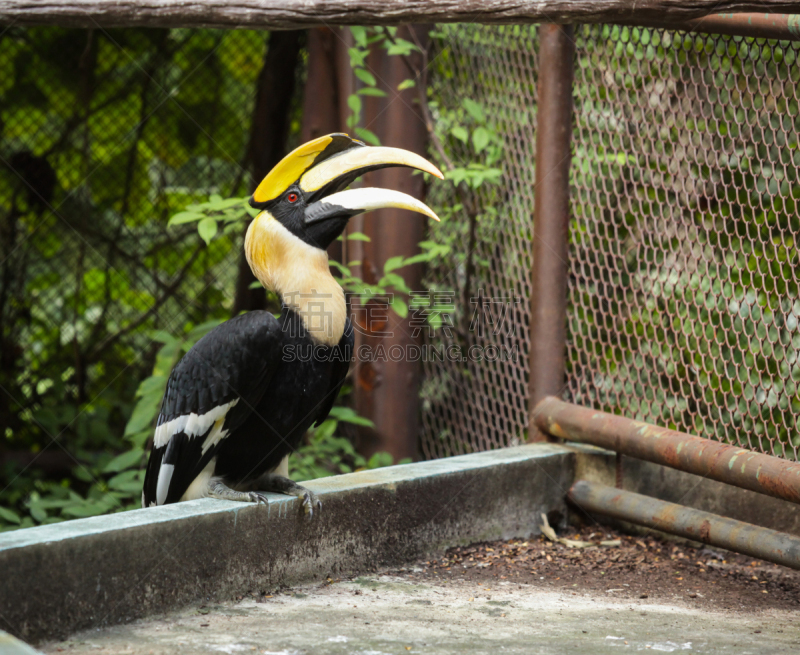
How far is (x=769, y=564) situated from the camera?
2574 millimetres

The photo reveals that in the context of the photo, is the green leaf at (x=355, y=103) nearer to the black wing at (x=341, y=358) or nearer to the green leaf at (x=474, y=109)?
the green leaf at (x=474, y=109)

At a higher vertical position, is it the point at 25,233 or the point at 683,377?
the point at 25,233

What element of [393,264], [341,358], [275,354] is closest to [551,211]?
[393,264]

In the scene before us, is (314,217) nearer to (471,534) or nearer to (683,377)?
(471,534)

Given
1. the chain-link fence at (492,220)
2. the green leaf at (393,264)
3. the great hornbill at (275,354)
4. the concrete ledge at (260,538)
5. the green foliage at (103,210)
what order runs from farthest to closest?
the green foliage at (103,210)
the green leaf at (393,264)
the chain-link fence at (492,220)
the great hornbill at (275,354)
the concrete ledge at (260,538)

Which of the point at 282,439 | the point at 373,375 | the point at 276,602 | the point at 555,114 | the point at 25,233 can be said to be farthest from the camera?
the point at 25,233

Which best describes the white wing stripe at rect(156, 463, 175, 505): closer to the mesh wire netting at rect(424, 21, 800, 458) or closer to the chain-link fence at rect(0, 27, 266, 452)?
the mesh wire netting at rect(424, 21, 800, 458)

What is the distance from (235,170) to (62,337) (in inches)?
54.8

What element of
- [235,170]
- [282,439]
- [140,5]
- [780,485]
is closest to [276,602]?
[282,439]

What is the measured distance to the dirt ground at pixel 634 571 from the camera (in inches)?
92.4

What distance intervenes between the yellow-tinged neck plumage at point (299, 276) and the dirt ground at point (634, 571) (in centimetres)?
76

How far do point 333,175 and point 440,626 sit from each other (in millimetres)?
1289

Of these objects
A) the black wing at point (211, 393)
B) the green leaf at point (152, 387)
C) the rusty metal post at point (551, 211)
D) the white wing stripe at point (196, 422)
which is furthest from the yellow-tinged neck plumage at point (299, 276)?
the green leaf at point (152, 387)

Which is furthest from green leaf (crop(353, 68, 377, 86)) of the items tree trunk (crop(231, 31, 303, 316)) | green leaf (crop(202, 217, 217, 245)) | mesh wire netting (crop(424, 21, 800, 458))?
tree trunk (crop(231, 31, 303, 316))
